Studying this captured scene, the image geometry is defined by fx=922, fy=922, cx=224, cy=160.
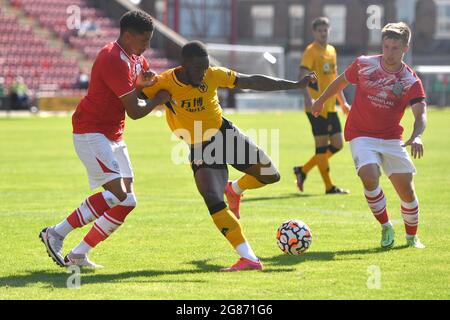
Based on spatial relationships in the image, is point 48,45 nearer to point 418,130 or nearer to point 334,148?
point 334,148

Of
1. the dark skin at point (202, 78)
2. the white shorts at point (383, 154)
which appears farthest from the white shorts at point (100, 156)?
the white shorts at point (383, 154)

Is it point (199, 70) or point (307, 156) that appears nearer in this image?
point (199, 70)

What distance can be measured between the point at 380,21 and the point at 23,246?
198ft

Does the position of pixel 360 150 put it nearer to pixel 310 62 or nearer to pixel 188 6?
pixel 310 62

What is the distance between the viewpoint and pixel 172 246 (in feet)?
32.8

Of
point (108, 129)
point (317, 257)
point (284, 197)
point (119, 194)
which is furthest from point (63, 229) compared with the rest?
point (284, 197)

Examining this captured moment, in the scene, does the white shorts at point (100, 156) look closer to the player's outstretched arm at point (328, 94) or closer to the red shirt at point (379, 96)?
the player's outstretched arm at point (328, 94)

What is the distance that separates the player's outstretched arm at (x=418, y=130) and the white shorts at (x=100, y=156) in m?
2.85

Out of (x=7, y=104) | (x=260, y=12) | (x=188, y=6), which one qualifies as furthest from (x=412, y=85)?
(x=260, y=12)

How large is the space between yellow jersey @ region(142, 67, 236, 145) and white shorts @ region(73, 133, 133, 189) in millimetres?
636

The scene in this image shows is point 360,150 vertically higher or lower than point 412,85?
lower

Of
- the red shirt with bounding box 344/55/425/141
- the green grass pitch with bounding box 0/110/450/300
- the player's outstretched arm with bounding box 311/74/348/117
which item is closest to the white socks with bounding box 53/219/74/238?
the green grass pitch with bounding box 0/110/450/300

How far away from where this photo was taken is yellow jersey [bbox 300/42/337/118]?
15.0m
